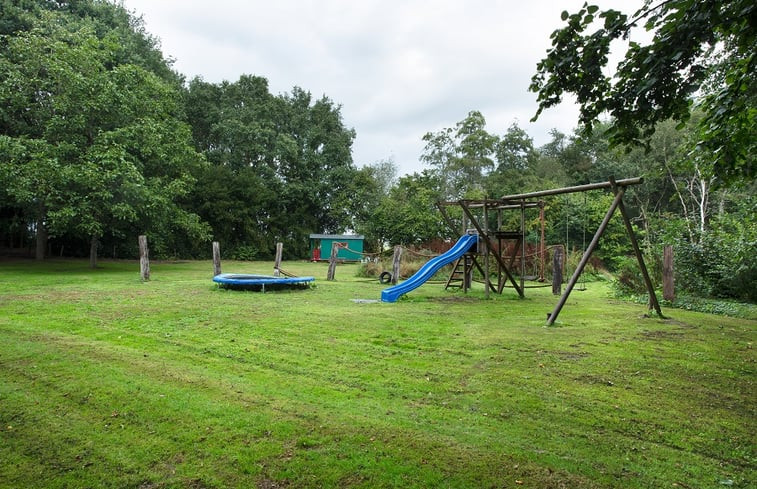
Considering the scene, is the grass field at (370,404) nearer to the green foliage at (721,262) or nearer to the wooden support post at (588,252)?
the wooden support post at (588,252)

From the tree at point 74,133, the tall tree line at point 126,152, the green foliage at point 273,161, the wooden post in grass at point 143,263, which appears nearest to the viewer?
the wooden post in grass at point 143,263

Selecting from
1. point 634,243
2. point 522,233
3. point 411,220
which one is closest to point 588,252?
point 634,243

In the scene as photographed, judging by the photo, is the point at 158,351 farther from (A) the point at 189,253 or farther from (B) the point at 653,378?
(A) the point at 189,253

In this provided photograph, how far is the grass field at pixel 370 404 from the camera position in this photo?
265cm

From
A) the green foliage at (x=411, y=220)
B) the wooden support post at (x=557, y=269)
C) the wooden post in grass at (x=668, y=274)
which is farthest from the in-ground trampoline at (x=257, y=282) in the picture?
the green foliage at (x=411, y=220)

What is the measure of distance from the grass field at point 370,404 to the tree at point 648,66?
2.56 m

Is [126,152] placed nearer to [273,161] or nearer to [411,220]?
[411,220]

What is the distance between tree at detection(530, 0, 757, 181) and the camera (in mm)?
3742

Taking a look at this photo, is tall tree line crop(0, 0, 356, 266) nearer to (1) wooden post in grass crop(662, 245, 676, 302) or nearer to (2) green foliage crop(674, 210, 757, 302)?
(1) wooden post in grass crop(662, 245, 676, 302)

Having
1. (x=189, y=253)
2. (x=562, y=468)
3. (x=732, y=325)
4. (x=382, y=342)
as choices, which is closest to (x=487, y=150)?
(x=189, y=253)

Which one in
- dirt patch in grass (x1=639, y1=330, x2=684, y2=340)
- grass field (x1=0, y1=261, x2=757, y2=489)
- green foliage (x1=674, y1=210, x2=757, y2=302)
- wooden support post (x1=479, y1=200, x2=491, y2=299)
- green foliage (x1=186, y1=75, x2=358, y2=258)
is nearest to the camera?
grass field (x1=0, y1=261, x2=757, y2=489)

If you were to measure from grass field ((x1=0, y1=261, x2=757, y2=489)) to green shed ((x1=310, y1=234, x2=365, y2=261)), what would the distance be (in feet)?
73.7

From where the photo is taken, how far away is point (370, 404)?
3.62 metres

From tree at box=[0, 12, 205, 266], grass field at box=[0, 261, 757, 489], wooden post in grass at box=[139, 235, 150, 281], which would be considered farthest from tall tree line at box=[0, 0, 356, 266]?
grass field at box=[0, 261, 757, 489]
